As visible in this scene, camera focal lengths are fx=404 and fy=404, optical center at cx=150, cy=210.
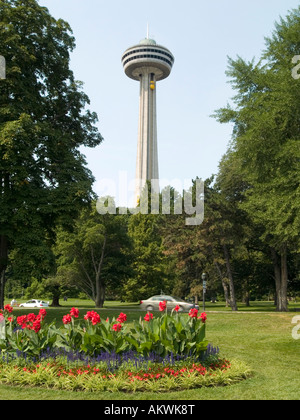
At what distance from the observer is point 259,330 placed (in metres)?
16.7

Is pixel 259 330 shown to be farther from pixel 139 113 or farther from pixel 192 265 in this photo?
pixel 139 113

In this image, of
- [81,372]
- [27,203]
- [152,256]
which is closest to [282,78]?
[27,203]

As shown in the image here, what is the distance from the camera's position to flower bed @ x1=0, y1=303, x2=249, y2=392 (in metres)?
7.13

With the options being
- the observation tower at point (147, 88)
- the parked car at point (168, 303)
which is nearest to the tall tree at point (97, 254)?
the parked car at point (168, 303)

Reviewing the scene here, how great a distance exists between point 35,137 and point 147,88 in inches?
4296

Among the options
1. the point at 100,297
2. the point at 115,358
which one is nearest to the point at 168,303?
the point at 100,297

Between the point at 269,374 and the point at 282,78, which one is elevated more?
the point at 282,78

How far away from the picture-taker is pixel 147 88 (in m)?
124

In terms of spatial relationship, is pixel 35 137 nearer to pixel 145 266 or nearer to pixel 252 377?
pixel 252 377

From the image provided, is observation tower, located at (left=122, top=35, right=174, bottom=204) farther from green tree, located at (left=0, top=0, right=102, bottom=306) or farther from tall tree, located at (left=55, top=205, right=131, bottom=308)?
green tree, located at (left=0, top=0, right=102, bottom=306)

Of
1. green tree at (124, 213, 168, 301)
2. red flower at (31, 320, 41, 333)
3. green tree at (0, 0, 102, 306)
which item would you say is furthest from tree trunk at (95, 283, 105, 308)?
red flower at (31, 320, 41, 333)

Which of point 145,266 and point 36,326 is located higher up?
point 145,266

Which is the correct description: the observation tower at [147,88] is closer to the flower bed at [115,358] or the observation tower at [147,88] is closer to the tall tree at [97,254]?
the tall tree at [97,254]
